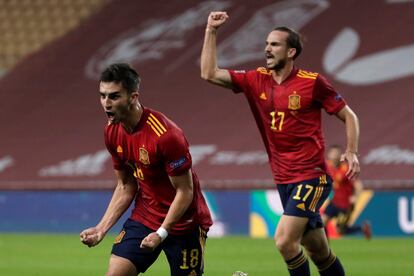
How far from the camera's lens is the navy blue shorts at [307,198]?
7887mm

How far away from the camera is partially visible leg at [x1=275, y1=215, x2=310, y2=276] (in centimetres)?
779

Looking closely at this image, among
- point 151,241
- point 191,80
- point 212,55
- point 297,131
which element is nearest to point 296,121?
point 297,131

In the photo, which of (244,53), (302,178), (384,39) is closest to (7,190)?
(244,53)

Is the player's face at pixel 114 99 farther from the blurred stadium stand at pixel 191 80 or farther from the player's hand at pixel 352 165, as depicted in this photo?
the blurred stadium stand at pixel 191 80

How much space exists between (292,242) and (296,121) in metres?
0.85

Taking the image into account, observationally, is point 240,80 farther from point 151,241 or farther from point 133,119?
point 151,241

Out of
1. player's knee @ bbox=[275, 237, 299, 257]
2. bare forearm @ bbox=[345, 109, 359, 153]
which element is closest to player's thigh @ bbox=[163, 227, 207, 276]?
player's knee @ bbox=[275, 237, 299, 257]

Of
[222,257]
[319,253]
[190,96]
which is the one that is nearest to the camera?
[319,253]

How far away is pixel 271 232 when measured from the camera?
17500 millimetres

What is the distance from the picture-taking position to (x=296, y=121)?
7996 mm

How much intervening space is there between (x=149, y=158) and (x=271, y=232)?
439 inches

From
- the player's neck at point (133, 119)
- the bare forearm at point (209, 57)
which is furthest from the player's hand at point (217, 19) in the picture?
the player's neck at point (133, 119)

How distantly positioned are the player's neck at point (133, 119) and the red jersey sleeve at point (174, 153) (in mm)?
204

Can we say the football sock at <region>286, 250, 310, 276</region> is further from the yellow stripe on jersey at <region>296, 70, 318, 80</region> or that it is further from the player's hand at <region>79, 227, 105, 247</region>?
the player's hand at <region>79, 227, 105, 247</region>
